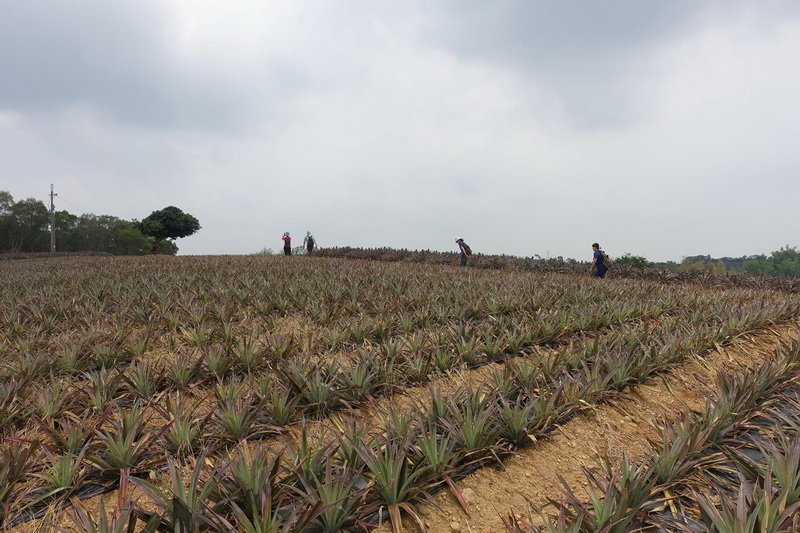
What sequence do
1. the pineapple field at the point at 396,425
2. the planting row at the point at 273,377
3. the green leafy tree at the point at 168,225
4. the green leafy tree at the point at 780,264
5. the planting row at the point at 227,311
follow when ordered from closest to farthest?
the pineapple field at the point at 396,425, the planting row at the point at 273,377, the planting row at the point at 227,311, the green leafy tree at the point at 168,225, the green leafy tree at the point at 780,264

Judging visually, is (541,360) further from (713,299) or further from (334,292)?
(713,299)

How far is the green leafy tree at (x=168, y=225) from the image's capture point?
5544 centimetres

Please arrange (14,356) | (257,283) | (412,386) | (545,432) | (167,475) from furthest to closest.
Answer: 1. (257,283)
2. (14,356)
3. (412,386)
4. (545,432)
5. (167,475)

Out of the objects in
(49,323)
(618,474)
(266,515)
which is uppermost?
(49,323)

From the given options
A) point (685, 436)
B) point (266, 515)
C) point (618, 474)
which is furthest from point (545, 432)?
point (266, 515)

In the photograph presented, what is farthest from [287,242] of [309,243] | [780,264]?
[780,264]

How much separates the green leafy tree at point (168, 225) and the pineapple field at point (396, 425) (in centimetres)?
5418

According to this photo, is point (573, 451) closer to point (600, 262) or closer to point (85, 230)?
point (600, 262)

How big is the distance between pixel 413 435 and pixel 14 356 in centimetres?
573

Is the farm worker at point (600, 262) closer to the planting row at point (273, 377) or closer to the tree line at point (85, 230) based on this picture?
the planting row at point (273, 377)

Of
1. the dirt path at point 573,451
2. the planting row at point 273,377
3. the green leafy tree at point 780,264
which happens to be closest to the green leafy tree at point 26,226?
the planting row at point 273,377

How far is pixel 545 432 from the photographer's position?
154 inches

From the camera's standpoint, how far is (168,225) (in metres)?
57.0

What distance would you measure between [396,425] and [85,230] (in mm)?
67534
